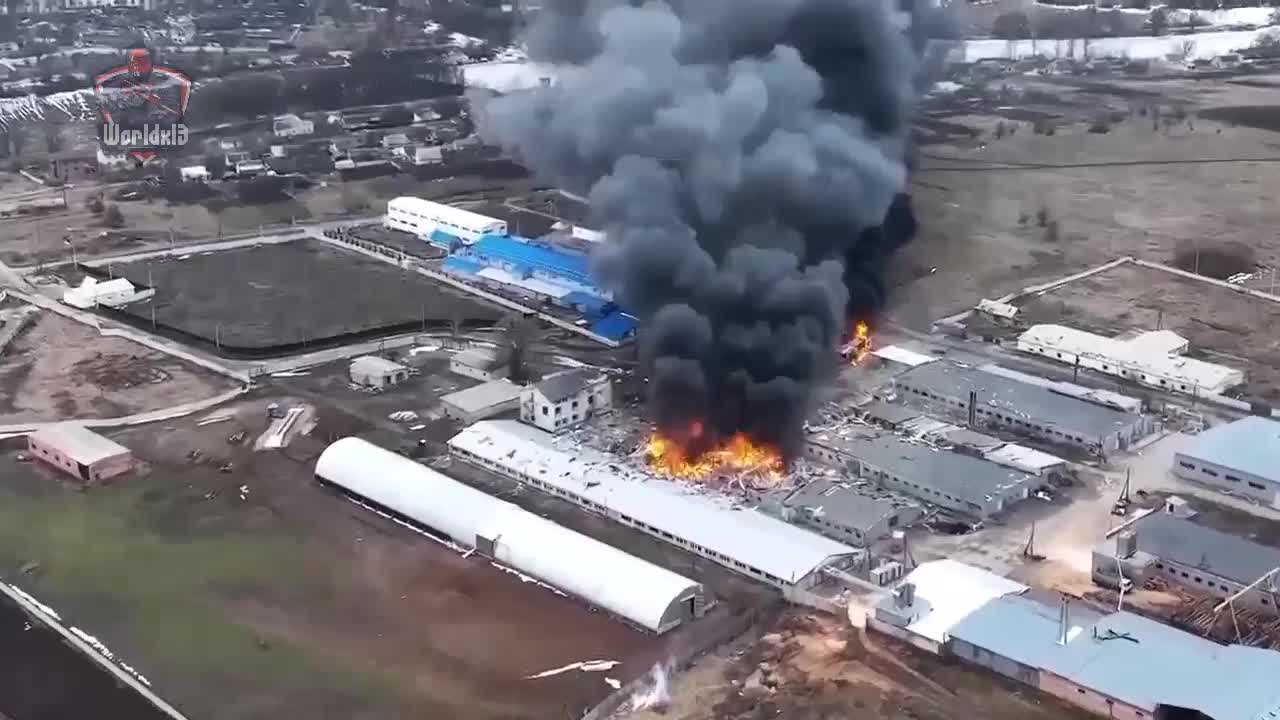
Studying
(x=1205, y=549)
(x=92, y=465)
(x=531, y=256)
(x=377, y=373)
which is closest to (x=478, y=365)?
(x=377, y=373)

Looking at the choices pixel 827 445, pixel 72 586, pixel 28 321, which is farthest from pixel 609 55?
pixel 28 321

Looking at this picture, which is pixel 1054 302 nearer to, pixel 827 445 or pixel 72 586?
pixel 827 445

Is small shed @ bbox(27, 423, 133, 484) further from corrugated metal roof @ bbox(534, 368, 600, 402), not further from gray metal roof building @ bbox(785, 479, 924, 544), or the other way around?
gray metal roof building @ bbox(785, 479, 924, 544)

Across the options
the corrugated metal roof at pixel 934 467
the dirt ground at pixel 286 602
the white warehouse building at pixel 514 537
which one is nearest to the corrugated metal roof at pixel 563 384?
the white warehouse building at pixel 514 537

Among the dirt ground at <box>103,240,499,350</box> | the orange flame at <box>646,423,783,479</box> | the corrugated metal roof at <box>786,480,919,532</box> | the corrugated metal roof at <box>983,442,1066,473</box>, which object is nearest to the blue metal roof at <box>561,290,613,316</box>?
the dirt ground at <box>103,240,499,350</box>

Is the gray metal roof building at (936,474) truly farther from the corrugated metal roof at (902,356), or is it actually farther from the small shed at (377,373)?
the small shed at (377,373)

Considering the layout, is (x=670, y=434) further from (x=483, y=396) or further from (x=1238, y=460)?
(x=1238, y=460)
